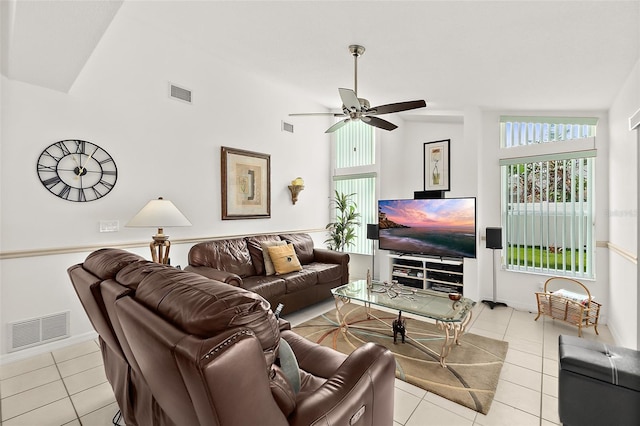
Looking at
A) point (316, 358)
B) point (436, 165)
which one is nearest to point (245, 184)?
point (436, 165)

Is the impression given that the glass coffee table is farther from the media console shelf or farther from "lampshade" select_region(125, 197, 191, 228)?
"lampshade" select_region(125, 197, 191, 228)

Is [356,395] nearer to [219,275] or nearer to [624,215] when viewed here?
[219,275]

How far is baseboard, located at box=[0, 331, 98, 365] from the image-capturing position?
8.43ft

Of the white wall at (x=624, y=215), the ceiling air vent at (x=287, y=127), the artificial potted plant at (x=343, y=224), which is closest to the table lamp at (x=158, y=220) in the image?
the ceiling air vent at (x=287, y=127)

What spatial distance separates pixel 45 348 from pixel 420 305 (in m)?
3.51

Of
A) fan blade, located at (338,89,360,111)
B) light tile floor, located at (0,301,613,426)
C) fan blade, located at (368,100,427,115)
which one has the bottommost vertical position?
light tile floor, located at (0,301,613,426)

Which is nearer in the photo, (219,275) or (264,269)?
(219,275)

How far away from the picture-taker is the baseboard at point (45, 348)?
257 centimetres

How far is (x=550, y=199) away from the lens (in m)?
3.79

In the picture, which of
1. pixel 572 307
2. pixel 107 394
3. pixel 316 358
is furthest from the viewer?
pixel 572 307

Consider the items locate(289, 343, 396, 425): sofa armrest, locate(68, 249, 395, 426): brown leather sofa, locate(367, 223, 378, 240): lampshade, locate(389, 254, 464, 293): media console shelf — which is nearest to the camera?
locate(68, 249, 395, 426): brown leather sofa

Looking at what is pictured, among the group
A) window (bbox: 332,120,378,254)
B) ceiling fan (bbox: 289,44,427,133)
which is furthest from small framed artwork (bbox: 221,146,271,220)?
ceiling fan (bbox: 289,44,427,133)

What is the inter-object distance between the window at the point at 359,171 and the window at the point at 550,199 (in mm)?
2061

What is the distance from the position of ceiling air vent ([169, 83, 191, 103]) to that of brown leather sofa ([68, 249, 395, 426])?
103 inches
